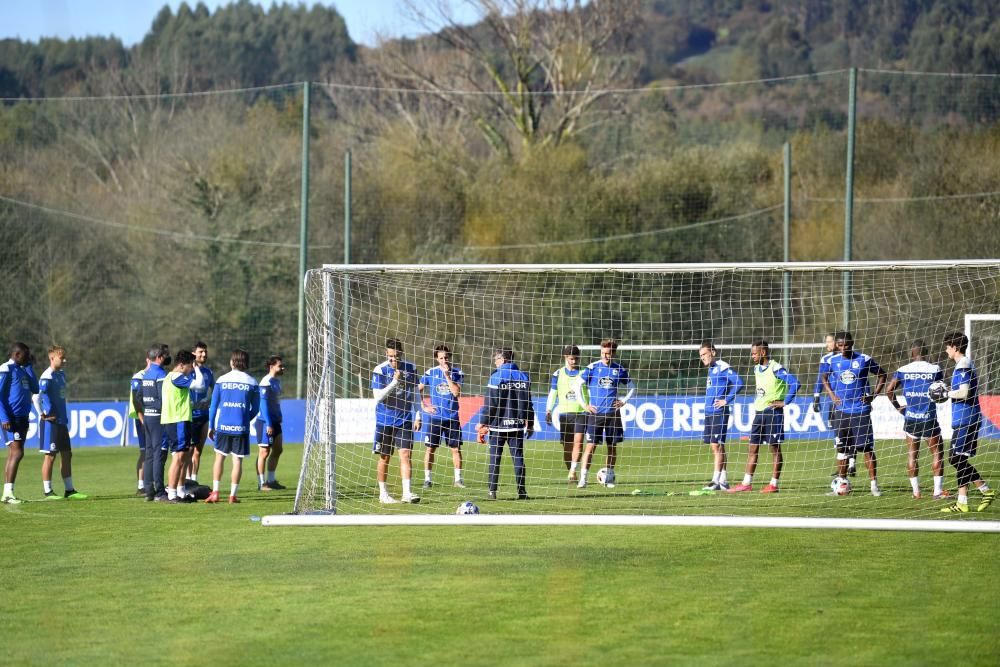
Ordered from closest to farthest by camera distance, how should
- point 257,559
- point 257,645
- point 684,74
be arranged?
point 257,645
point 257,559
point 684,74

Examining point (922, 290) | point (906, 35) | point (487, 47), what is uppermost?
point (906, 35)

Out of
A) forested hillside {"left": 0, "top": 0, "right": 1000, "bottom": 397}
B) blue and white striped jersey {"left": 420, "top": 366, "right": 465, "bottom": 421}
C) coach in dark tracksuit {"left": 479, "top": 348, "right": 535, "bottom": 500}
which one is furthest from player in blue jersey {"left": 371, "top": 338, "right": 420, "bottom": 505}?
forested hillside {"left": 0, "top": 0, "right": 1000, "bottom": 397}

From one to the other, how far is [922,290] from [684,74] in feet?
187

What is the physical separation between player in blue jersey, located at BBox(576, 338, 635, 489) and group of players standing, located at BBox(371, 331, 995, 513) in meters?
0.02

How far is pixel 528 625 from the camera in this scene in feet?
24.0

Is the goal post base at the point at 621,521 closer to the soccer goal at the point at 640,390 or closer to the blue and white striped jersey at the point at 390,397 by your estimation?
the soccer goal at the point at 640,390

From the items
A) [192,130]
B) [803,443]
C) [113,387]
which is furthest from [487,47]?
[803,443]

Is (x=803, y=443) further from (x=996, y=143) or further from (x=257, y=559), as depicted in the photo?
(x=996, y=143)

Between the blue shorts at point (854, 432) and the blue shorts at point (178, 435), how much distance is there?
24.1ft

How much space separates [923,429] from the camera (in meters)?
13.1

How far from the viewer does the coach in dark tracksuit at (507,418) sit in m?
13.3

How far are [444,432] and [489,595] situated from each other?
626 cm

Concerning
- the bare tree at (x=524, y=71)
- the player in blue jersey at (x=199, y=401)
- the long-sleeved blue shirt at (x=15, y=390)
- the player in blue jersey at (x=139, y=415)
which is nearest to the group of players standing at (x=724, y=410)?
the player in blue jersey at (x=199, y=401)

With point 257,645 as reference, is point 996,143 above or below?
above
